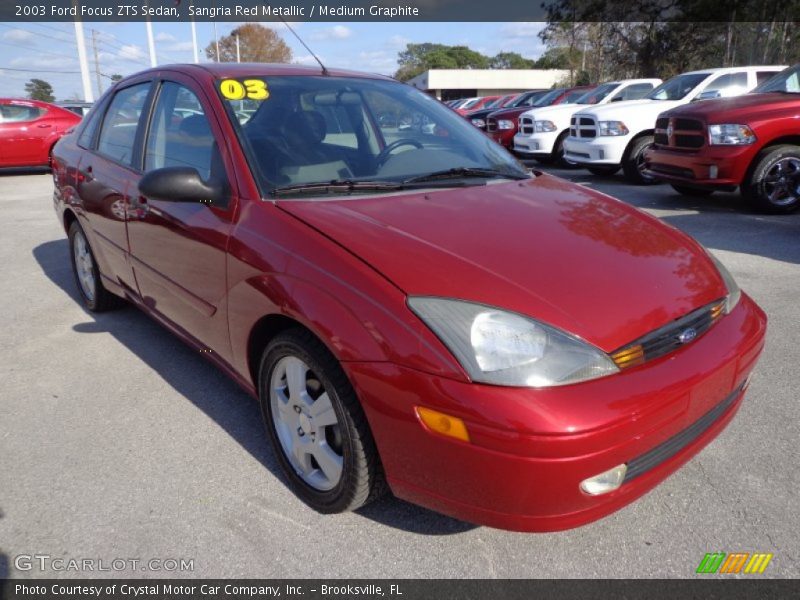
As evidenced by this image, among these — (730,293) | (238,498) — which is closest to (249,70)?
(238,498)

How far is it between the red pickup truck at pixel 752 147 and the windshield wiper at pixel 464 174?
4883 millimetres

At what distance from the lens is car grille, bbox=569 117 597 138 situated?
378 inches

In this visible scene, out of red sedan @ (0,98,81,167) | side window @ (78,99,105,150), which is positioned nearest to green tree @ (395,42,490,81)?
red sedan @ (0,98,81,167)

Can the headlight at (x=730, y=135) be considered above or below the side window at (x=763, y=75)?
below

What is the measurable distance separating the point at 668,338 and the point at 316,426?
4.08 feet

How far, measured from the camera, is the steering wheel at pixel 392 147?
9.24 feet

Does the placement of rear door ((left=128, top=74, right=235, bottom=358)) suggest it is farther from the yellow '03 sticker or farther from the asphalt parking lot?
the asphalt parking lot

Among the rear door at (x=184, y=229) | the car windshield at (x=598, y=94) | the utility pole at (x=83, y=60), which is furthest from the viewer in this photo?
the utility pole at (x=83, y=60)

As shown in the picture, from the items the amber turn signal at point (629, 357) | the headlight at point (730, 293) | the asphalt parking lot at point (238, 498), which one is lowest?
the asphalt parking lot at point (238, 498)

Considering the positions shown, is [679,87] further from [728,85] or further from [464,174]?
[464,174]

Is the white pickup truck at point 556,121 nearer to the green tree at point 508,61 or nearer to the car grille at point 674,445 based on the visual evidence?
the car grille at point 674,445

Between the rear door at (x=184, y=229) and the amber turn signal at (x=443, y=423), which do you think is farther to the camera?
the rear door at (x=184, y=229)

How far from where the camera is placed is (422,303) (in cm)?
183

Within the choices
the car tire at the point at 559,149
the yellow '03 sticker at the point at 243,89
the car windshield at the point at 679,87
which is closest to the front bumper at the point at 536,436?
the yellow '03 sticker at the point at 243,89
